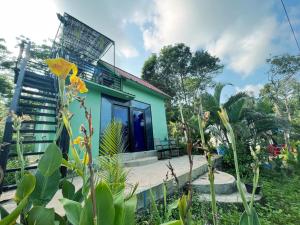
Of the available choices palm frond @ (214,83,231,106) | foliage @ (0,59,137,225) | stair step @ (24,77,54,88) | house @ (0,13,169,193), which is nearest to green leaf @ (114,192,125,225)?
foliage @ (0,59,137,225)

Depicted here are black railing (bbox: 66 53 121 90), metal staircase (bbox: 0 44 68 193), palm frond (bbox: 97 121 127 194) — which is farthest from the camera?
black railing (bbox: 66 53 121 90)

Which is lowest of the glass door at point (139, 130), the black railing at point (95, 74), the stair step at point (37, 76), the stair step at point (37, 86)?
the glass door at point (139, 130)

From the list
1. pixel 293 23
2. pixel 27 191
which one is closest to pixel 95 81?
pixel 27 191

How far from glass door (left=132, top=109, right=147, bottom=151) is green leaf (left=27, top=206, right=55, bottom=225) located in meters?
8.04

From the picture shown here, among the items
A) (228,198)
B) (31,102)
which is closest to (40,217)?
(228,198)

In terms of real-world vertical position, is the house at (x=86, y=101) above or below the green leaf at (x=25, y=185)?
above

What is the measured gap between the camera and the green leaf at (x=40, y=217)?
0.84 m

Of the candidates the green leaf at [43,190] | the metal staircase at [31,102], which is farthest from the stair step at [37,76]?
the green leaf at [43,190]

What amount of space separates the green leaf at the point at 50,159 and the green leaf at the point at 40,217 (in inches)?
6.6

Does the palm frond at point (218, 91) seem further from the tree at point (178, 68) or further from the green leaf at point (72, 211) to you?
the tree at point (178, 68)

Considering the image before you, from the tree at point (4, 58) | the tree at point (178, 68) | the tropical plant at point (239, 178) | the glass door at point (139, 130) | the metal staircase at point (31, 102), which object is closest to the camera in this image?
the tropical plant at point (239, 178)

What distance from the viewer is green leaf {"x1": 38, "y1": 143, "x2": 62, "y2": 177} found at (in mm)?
895

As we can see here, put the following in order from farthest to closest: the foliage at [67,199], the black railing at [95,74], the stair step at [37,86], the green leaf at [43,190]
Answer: the black railing at [95,74], the stair step at [37,86], the green leaf at [43,190], the foliage at [67,199]

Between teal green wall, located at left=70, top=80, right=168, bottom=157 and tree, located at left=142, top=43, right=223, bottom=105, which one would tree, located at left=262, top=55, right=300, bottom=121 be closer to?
tree, located at left=142, top=43, right=223, bottom=105
